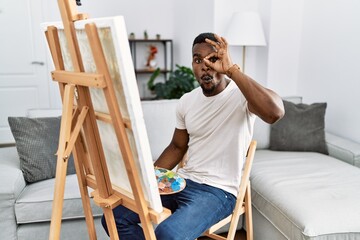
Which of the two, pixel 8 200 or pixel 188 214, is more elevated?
pixel 188 214

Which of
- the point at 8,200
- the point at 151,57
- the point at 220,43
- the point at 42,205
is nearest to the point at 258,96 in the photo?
the point at 220,43

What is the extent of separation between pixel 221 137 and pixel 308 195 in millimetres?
593

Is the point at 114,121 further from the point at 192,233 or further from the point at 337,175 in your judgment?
the point at 337,175

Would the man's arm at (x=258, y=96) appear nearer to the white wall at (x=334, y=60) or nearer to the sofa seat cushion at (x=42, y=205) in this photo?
the sofa seat cushion at (x=42, y=205)

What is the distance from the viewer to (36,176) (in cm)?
204

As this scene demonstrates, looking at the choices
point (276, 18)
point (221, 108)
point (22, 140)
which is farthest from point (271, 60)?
point (22, 140)

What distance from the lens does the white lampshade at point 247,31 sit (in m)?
3.01

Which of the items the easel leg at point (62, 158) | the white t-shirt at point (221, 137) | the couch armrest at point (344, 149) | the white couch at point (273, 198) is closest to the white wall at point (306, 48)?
the couch armrest at point (344, 149)

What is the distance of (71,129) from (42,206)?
2.80ft

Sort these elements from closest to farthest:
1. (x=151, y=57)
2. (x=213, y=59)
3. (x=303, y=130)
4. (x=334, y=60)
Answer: (x=213, y=59), (x=303, y=130), (x=334, y=60), (x=151, y=57)

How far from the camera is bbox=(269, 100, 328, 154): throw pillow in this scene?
247 cm

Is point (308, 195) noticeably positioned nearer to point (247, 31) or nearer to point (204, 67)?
point (204, 67)

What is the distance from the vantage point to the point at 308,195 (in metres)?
1.73

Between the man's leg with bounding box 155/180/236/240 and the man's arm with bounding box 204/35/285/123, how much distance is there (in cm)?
42
